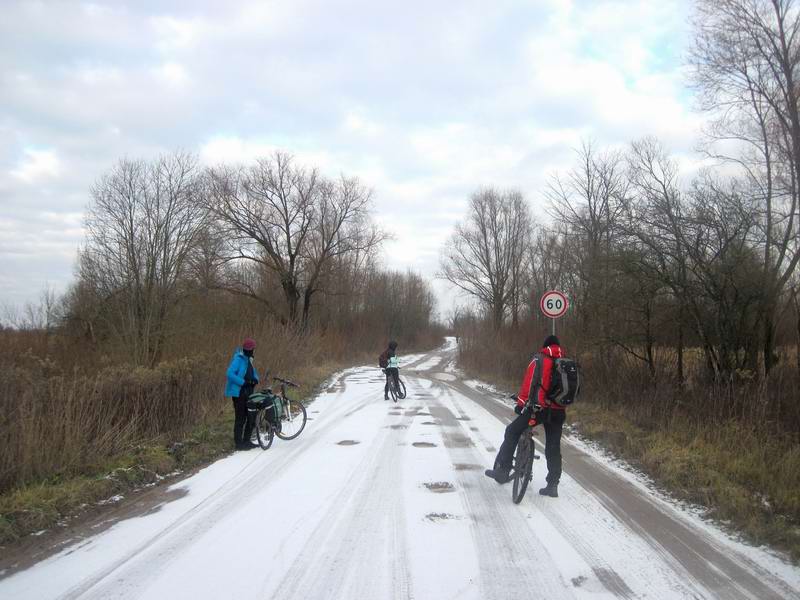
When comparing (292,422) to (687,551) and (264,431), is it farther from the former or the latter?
(687,551)

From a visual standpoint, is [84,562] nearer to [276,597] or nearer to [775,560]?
[276,597]

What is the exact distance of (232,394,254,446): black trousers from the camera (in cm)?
888

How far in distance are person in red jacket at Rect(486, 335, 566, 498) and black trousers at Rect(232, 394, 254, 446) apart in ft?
14.2

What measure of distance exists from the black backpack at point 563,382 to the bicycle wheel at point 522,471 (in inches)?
23.6

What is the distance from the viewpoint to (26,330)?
776 inches

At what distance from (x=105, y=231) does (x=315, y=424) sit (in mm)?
15985

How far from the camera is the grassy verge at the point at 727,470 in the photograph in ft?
17.4

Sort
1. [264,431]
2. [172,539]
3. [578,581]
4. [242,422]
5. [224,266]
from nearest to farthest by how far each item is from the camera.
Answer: [578,581] < [172,539] < [242,422] < [264,431] < [224,266]

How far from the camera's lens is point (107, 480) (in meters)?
6.39

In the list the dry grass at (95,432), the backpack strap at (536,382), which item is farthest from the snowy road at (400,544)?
the backpack strap at (536,382)

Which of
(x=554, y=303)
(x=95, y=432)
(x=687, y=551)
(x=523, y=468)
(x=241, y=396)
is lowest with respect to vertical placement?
(x=687, y=551)

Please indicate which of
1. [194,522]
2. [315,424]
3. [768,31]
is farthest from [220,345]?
[768,31]

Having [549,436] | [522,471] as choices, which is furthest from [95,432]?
[549,436]

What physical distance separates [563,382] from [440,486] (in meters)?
1.89
